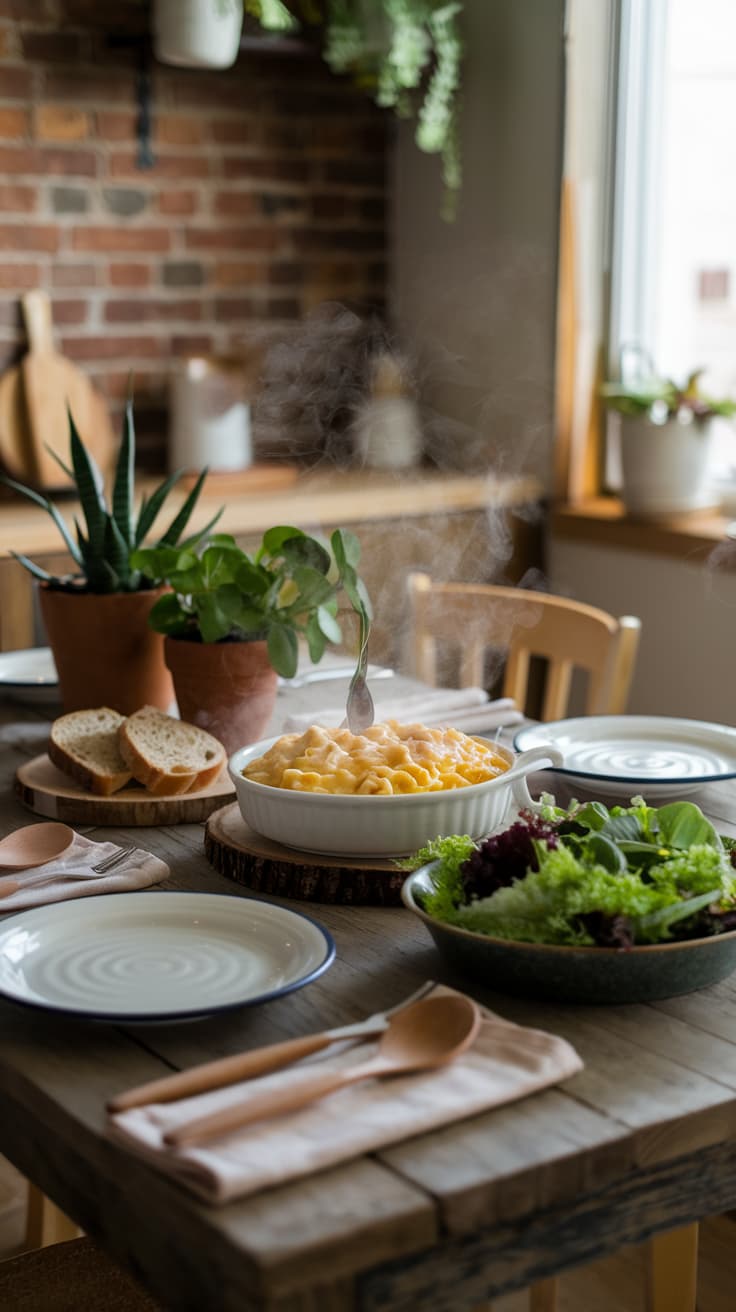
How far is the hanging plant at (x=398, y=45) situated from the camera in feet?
10.4

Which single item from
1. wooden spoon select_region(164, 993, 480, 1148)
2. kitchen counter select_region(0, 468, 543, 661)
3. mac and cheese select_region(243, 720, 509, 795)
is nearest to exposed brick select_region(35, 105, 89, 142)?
kitchen counter select_region(0, 468, 543, 661)

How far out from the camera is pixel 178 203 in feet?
11.1

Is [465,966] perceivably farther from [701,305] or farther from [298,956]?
[701,305]

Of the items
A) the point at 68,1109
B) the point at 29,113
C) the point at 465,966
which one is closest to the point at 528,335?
the point at 29,113

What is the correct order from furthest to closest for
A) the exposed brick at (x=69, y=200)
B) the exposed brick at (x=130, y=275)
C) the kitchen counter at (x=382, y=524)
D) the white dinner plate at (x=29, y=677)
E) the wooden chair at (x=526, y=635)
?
the exposed brick at (x=130, y=275), the exposed brick at (x=69, y=200), the kitchen counter at (x=382, y=524), the wooden chair at (x=526, y=635), the white dinner plate at (x=29, y=677)

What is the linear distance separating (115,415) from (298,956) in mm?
2478

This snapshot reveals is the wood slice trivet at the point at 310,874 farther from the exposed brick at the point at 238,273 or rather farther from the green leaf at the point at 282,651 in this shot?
the exposed brick at the point at 238,273

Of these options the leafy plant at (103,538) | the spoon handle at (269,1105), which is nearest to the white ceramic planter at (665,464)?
the leafy plant at (103,538)

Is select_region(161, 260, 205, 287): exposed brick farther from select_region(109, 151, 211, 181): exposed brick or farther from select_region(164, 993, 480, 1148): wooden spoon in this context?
select_region(164, 993, 480, 1148): wooden spoon

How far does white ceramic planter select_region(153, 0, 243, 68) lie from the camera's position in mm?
2982

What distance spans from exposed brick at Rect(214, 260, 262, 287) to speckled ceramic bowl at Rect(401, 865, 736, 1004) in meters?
2.69

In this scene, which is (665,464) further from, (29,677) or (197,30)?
(29,677)

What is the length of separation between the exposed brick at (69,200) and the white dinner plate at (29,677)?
1.45 meters

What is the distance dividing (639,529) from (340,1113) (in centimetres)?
243
